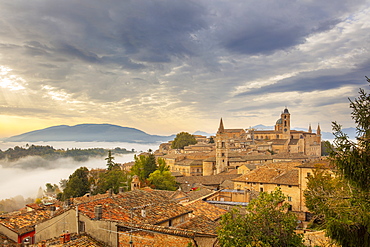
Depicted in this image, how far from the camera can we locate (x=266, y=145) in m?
105

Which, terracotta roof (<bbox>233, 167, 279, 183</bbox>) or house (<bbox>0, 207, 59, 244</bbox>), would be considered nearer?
house (<bbox>0, 207, 59, 244</bbox>)

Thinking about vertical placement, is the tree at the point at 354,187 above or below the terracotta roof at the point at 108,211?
above

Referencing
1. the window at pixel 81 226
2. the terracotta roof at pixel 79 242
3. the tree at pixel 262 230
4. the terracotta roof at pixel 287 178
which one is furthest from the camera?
the terracotta roof at pixel 287 178

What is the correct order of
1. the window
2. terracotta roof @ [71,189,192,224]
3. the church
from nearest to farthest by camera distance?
the window
terracotta roof @ [71,189,192,224]
the church

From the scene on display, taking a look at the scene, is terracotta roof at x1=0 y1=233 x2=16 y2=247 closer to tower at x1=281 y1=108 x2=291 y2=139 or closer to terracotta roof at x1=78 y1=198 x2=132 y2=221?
terracotta roof at x1=78 y1=198 x2=132 y2=221

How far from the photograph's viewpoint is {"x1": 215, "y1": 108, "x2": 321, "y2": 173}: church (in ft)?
232

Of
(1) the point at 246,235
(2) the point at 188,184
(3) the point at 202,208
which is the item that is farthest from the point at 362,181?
(2) the point at 188,184

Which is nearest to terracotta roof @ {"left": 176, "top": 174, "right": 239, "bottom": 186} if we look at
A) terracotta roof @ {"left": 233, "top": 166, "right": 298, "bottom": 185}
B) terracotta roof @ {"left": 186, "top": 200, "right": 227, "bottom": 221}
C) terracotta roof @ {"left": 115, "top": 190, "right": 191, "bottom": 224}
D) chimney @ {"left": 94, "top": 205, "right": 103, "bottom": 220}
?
terracotta roof @ {"left": 233, "top": 166, "right": 298, "bottom": 185}

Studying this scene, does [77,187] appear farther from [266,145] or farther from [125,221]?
[266,145]

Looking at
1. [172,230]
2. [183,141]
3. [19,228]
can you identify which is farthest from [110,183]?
[183,141]

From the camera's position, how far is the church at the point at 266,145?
232ft

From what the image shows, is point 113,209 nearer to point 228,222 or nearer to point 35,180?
point 228,222

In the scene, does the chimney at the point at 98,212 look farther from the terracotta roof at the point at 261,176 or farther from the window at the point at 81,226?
the terracotta roof at the point at 261,176

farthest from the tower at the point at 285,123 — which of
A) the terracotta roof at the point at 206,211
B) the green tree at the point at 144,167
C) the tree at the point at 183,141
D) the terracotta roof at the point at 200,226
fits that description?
the terracotta roof at the point at 200,226
